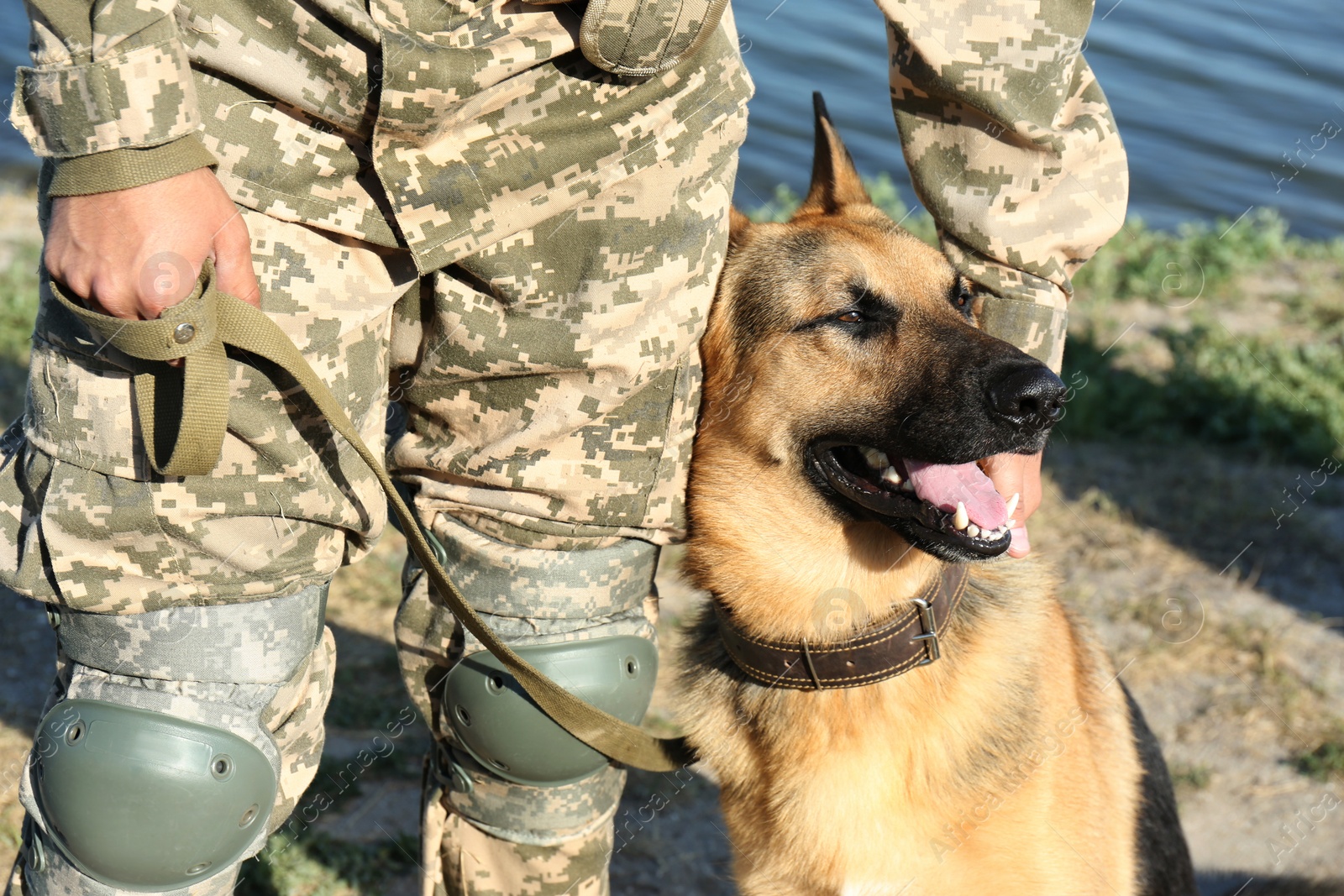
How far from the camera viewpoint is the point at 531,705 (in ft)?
7.04

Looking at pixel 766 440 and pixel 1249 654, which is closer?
pixel 766 440

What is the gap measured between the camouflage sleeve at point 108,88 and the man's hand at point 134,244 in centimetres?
2

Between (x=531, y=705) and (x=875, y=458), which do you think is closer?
(x=531, y=705)

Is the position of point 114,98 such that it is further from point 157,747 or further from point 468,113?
point 157,747

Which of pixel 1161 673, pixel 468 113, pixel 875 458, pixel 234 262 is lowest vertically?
pixel 1161 673

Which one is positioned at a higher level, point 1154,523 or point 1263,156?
point 1154,523

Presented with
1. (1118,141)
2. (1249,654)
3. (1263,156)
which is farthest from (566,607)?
(1263,156)

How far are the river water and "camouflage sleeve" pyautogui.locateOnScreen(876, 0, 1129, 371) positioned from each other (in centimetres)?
583

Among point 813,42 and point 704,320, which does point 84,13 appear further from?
point 813,42

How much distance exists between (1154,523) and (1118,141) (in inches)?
107

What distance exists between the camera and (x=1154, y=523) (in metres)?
4.64

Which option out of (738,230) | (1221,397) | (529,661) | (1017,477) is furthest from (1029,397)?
(1221,397)

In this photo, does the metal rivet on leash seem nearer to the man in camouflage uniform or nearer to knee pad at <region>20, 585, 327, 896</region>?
the man in camouflage uniform

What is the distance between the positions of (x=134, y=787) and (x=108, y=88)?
1.05m
